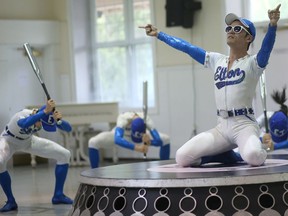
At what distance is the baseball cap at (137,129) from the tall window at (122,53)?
3679 millimetres

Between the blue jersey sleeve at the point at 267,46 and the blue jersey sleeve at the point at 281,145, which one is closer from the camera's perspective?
the blue jersey sleeve at the point at 267,46

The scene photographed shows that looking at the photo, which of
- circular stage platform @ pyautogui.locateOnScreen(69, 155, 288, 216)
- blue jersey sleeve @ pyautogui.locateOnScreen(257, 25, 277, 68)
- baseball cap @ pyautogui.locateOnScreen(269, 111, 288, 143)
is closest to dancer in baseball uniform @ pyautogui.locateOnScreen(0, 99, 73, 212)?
baseball cap @ pyautogui.locateOnScreen(269, 111, 288, 143)

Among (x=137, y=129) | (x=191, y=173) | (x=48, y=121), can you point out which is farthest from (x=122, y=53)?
(x=191, y=173)

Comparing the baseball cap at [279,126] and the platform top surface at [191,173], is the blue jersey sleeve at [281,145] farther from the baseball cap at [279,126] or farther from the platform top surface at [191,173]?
the platform top surface at [191,173]

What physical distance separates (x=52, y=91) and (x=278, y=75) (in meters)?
4.55

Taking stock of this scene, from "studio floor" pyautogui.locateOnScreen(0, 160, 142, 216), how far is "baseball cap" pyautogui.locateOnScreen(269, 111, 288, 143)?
6.92 ft

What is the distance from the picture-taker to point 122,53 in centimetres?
1352

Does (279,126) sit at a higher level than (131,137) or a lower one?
higher

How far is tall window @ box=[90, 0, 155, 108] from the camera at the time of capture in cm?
1310

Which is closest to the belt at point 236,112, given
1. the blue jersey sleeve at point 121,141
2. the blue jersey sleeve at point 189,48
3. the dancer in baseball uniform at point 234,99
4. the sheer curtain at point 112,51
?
the dancer in baseball uniform at point 234,99

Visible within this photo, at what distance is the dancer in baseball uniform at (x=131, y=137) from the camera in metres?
8.78

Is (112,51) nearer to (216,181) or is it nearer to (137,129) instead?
(137,129)

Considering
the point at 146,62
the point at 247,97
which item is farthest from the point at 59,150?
the point at 146,62

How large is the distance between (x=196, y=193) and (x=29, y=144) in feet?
10.4
